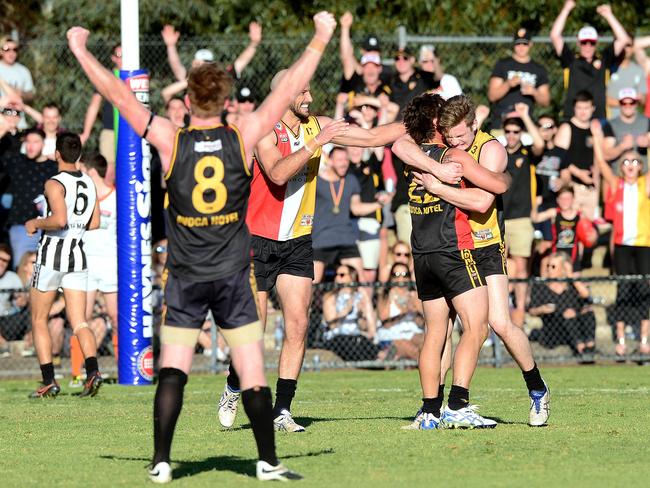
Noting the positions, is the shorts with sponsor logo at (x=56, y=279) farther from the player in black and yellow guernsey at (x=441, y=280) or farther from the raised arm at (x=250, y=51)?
the raised arm at (x=250, y=51)

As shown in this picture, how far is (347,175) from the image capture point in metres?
17.0

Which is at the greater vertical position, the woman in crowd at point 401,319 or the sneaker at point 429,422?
the woman in crowd at point 401,319

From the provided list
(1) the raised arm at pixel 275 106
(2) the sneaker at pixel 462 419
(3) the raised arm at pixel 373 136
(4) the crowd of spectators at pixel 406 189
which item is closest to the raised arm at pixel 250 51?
(4) the crowd of spectators at pixel 406 189

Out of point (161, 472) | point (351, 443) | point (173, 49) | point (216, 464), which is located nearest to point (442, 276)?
point (351, 443)

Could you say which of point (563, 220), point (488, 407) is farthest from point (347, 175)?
point (488, 407)

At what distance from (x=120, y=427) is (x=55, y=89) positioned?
10571mm

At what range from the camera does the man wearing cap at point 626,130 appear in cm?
1816

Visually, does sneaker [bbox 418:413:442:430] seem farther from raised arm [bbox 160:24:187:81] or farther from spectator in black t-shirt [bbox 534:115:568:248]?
raised arm [bbox 160:24:187:81]

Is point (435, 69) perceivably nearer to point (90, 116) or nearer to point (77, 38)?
point (90, 116)

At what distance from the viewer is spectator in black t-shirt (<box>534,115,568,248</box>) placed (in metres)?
17.7

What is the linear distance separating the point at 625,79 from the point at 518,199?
340cm

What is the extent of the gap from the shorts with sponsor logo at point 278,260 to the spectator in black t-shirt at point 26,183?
25.6 ft

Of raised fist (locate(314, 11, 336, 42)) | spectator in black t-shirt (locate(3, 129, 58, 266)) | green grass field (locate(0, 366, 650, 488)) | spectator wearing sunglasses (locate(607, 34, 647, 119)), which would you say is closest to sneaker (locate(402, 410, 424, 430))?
green grass field (locate(0, 366, 650, 488))

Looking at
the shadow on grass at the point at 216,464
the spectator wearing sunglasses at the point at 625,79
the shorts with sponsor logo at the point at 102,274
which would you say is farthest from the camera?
the spectator wearing sunglasses at the point at 625,79
